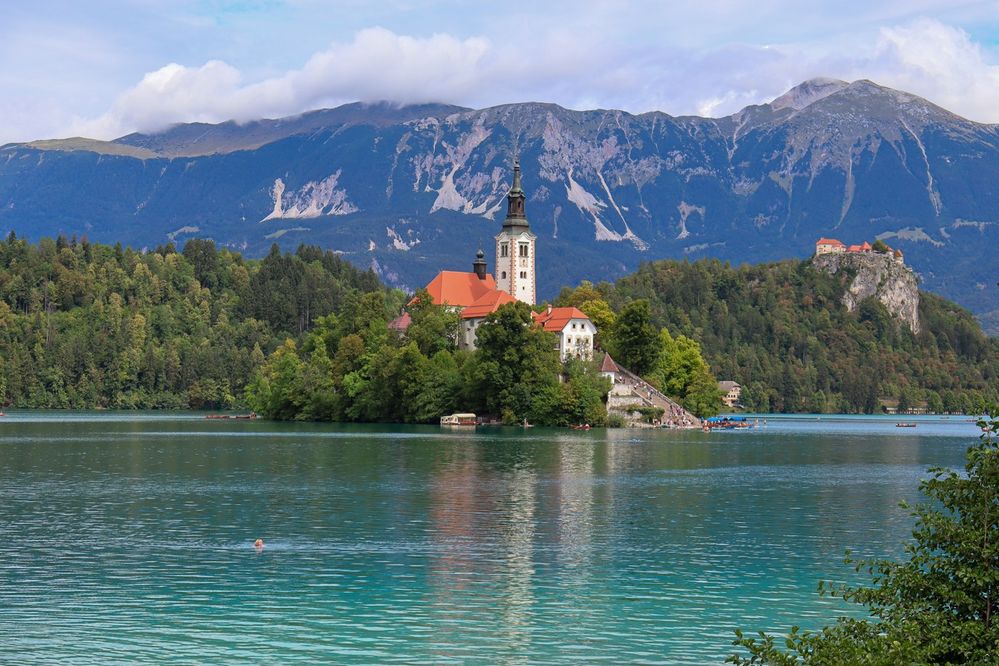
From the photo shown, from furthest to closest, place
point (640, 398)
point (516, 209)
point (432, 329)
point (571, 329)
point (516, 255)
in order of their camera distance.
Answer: point (516, 209) < point (516, 255) < point (571, 329) < point (432, 329) < point (640, 398)

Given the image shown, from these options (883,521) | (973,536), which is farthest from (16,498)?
(973,536)

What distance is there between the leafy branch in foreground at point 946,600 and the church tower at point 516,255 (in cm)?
15727

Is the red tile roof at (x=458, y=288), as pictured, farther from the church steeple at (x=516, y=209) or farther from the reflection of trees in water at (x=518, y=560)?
the reflection of trees in water at (x=518, y=560)

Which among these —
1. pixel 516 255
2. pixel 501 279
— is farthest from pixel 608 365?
pixel 501 279

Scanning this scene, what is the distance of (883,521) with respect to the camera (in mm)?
56906

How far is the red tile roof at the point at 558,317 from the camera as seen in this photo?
Answer: 15750 centimetres

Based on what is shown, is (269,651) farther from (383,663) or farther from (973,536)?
(973,536)

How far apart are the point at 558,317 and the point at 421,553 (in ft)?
376

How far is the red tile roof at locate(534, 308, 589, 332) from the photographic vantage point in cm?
15750

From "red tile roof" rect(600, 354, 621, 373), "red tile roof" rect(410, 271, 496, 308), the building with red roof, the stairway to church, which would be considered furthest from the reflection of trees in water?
"red tile roof" rect(410, 271, 496, 308)

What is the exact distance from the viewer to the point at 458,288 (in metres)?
180

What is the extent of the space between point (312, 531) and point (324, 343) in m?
121

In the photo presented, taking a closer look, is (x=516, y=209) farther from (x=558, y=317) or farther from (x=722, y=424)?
(x=722, y=424)

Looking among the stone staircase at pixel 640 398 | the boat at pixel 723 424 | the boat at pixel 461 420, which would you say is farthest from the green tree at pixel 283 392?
the boat at pixel 723 424
